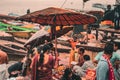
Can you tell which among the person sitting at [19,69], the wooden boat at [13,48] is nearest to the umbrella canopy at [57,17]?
the person sitting at [19,69]

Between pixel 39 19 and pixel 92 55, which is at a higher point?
pixel 39 19

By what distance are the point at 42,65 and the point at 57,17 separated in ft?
6.53

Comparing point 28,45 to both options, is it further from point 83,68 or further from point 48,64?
point 48,64

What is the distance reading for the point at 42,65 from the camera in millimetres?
6500

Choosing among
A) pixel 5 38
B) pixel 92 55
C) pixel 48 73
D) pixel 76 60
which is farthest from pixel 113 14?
pixel 5 38

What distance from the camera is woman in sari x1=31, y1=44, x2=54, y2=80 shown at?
6.43 metres

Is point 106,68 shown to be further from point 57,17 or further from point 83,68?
point 83,68

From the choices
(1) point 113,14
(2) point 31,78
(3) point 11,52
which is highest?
(1) point 113,14

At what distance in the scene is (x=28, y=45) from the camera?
8.70 meters

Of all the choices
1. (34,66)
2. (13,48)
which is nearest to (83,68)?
(34,66)

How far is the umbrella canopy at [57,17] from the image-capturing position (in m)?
7.23

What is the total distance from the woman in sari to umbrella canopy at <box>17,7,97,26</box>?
107 centimetres

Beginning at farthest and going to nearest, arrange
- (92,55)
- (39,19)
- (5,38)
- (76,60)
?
(5,38) → (92,55) → (76,60) → (39,19)

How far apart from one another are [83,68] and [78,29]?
32.3 feet
